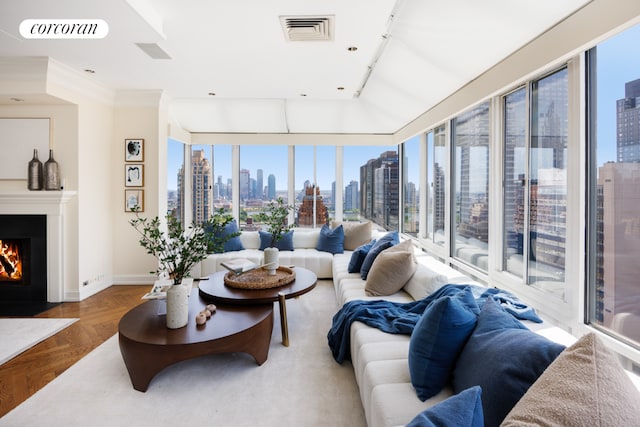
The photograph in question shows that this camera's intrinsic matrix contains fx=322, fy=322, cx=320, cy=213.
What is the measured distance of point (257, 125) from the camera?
228 inches

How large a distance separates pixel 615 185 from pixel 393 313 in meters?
1.57

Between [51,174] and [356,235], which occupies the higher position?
[51,174]

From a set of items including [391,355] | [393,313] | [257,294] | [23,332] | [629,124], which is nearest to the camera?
[629,124]

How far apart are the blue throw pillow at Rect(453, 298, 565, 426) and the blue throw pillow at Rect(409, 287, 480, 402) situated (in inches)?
1.6

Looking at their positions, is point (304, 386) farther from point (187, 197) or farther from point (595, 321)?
point (187, 197)

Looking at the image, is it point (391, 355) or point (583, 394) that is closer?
point (583, 394)

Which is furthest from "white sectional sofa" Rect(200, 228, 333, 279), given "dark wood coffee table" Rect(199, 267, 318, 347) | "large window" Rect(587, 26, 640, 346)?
"large window" Rect(587, 26, 640, 346)

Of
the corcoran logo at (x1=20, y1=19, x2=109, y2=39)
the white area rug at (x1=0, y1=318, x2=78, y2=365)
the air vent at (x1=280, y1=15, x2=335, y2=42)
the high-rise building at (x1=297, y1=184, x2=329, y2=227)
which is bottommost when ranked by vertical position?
the white area rug at (x1=0, y1=318, x2=78, y2=365)

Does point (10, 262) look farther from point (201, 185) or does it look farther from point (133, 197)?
point (201, 185)

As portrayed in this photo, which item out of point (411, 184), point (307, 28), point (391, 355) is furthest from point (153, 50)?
point (411, 184)

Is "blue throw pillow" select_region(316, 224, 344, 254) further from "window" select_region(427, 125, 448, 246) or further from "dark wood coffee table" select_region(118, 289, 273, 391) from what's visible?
"dark wood coffee table" select_region(118, 289, 273, 391)

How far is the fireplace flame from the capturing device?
4004mm

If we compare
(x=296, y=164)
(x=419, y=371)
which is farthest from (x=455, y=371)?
(x=296, y=164)

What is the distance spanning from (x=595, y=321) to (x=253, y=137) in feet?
17.7
